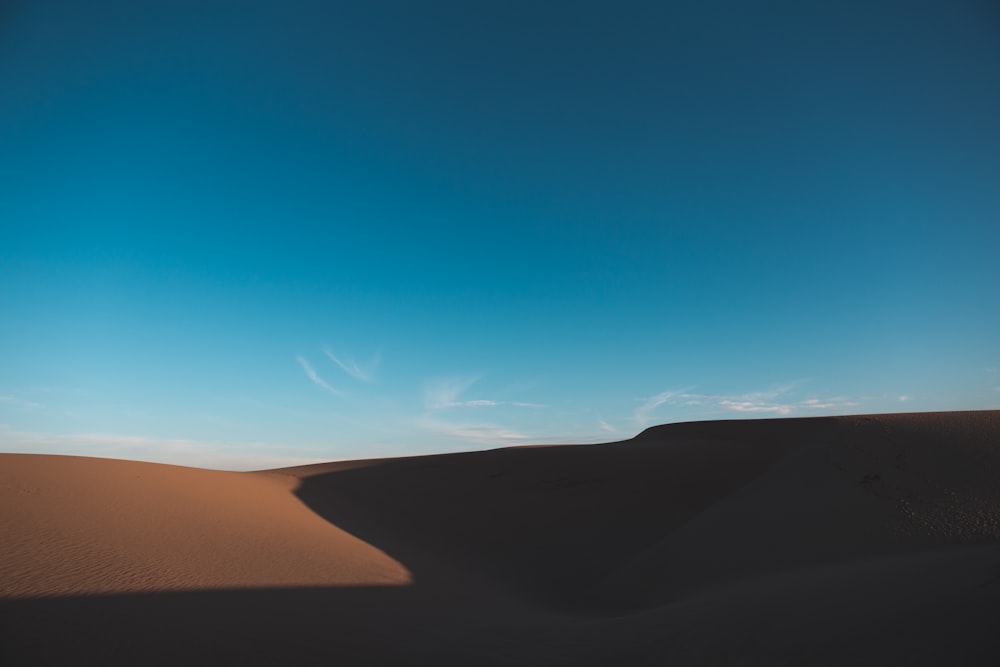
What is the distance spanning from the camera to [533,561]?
1293cm

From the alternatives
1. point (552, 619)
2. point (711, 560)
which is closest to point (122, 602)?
point (552, 619)

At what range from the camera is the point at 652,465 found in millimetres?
19297

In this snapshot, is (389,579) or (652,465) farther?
(652,465)

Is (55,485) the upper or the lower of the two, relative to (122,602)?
upper

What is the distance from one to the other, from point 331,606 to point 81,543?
4.65 m

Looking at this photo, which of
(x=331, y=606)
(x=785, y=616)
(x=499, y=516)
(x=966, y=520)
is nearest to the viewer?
(x=785, y=616)

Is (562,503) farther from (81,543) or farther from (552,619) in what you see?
(81,543)

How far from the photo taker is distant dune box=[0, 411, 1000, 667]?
5164 millimetres

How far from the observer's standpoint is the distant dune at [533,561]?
16.9 ft

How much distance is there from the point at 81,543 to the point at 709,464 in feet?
60.4

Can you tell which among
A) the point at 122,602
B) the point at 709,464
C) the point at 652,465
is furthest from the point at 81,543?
the point at 709,464

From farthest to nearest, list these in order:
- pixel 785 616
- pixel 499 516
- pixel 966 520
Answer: pixel 499 516, pixel 966 520, pixel 785 616

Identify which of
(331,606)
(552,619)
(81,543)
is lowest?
(552,619)

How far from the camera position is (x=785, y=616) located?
5.51 meters
